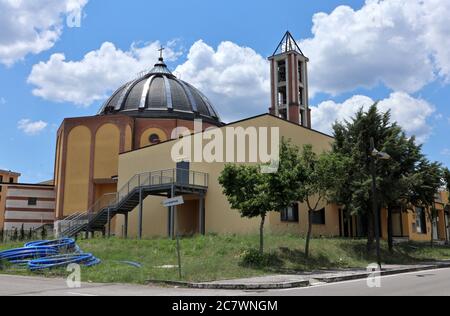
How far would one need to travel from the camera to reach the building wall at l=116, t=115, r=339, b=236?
29500 mm

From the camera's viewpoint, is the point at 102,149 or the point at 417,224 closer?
the point at 417,224

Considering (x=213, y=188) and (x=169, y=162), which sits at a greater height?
(x=169, y=162)

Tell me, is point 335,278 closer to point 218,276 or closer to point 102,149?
point 218,276

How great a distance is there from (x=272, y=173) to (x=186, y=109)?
32500 millimetres

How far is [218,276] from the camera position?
16750mm

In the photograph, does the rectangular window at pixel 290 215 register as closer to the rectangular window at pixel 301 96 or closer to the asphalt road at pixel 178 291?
the asphalt road at pixel 178 291

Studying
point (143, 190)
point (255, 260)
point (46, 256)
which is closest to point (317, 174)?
point (255, 260)

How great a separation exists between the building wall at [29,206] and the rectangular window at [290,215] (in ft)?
99.7

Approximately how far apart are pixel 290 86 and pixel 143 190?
30.3 m

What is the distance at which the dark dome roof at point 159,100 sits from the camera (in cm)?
5031

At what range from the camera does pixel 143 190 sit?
103 feet

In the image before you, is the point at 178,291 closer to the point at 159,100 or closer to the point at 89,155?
the point at 89,155

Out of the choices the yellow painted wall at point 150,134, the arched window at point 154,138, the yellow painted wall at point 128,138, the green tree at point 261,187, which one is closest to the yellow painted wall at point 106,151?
the yellow painted wall at point 128,138
